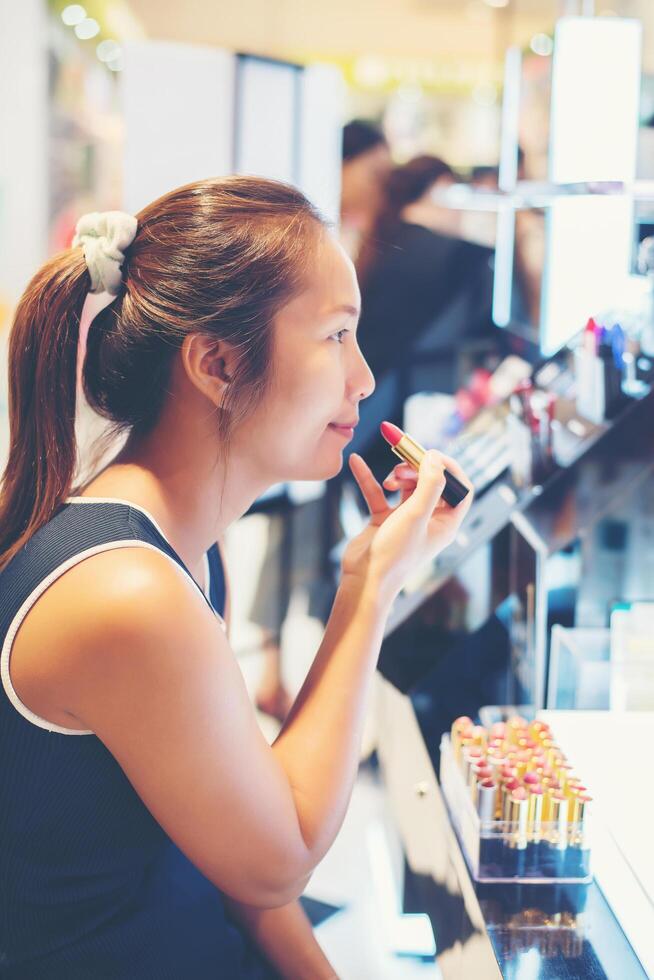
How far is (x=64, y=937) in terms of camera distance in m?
0.82

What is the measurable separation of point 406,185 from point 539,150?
354 millimetres

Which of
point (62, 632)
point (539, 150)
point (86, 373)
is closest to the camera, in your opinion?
point (62, 632)

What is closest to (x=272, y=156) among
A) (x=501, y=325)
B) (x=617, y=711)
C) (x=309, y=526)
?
(x=501, y=325)

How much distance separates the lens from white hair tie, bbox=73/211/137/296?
0.93 m

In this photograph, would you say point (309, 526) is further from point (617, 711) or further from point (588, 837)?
point (588, 837)

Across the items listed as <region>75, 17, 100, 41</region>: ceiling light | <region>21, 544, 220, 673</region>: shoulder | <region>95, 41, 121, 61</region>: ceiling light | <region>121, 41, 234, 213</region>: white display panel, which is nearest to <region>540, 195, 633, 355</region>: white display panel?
<region>121, 41, 234, 213</region>: white display panel

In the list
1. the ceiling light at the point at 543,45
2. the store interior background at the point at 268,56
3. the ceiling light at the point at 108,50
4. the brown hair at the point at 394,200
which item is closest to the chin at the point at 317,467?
the store interior background at the point at 268,56

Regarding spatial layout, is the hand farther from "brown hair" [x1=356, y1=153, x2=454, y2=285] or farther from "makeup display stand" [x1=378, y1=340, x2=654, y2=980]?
"brown hair" [x1=356, y1=153, x2=454, y2=285]

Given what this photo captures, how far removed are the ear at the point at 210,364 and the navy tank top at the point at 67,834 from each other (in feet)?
0.46

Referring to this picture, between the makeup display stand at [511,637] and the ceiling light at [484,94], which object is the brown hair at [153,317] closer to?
the makeup display stand at [511,637]

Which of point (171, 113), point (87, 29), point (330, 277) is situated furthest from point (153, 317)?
point (87, 29)

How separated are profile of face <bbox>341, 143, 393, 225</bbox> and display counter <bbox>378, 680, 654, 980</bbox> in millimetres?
1202

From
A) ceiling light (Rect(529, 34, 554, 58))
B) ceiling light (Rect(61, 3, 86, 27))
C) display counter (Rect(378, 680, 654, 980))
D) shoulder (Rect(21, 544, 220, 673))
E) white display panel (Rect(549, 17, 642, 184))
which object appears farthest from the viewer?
ceiling light (Rect(61, 3, 86, 27))

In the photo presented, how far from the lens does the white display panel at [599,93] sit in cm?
151
